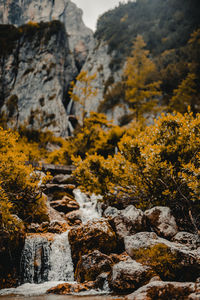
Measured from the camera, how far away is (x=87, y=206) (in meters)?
16.5

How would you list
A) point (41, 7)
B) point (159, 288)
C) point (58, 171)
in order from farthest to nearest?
1. point (41, 7)
2. point (58, 171)
3. point (159, 288)

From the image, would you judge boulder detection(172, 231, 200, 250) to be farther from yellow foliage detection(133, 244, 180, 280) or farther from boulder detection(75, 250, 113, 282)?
boulder detection(75, 250, 113, 282)

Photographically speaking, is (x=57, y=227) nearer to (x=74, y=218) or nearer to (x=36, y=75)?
(x=74, y=218)

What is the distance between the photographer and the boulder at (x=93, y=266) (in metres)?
7.53

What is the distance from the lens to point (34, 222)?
480 inches

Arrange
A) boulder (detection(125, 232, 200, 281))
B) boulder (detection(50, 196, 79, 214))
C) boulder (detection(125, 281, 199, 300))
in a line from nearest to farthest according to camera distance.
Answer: boulder (detection(125, 281, 199, 300)), boulder (detection(125, 232, 200, 281)), boulder (detection(50, 196, 79, 214))

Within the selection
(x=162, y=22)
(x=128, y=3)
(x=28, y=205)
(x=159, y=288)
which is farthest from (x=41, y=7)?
(x=159, y=288)

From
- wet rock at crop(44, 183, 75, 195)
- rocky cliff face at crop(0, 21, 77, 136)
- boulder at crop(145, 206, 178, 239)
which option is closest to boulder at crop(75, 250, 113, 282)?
boulder at crop(145, 206, 178, 239)

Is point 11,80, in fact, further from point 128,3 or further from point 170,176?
point 170,176

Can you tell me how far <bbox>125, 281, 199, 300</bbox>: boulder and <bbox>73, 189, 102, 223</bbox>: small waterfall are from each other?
30.8 feet

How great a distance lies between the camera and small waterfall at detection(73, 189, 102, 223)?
14.6 meters

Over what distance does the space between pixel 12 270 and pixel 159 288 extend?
6.48 meters

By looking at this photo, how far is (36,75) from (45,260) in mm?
53477

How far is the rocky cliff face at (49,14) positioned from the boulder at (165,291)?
3313 inches
